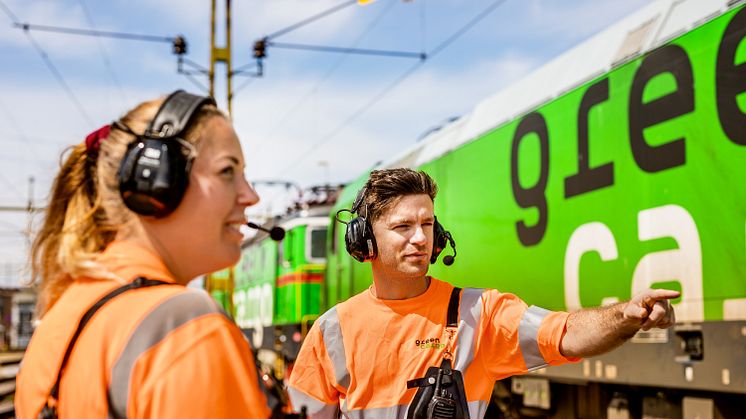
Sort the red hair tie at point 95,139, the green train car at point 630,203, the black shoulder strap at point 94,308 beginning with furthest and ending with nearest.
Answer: the green train car at point 630,203, the red hair tie at point 95,139, the black shoulder strap at point 94,308

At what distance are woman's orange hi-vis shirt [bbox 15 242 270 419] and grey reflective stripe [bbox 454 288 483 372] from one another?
1.52 m

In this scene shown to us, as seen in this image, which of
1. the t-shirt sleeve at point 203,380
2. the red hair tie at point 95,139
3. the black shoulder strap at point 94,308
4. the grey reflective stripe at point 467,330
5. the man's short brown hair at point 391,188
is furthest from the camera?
the man's short brown hair at point 391,188

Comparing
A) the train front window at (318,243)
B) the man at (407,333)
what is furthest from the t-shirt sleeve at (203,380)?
the train front window at (318,243)

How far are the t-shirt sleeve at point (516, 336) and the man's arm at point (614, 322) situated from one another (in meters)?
0.04

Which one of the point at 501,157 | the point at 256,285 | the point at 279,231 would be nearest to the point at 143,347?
the point at 279,231

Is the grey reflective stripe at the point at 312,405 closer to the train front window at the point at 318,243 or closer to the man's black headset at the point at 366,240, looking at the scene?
the man's black headset at the point at 366,240

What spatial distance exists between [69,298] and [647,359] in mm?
4516

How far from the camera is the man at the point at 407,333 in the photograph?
2727mm

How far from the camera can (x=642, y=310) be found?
7.61ft

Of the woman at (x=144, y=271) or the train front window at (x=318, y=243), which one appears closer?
the woman at (x=144, y=271)

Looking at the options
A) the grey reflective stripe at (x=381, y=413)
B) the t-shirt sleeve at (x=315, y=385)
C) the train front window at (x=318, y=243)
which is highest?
the train front window at (x=318, y=243)

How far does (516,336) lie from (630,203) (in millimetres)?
3030

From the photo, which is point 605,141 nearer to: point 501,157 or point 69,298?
point 501,157

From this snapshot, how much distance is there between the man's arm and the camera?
7.61 ft
